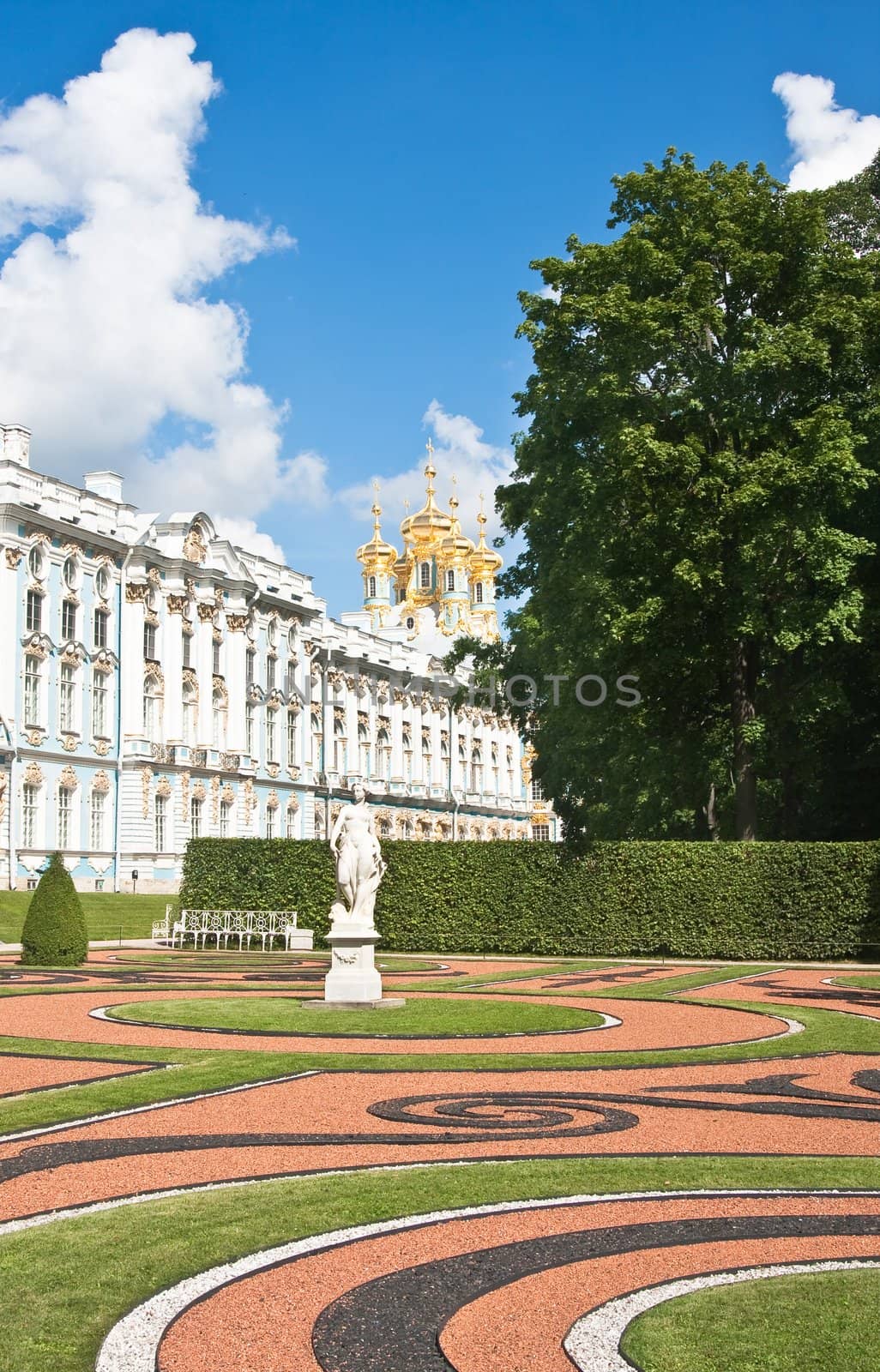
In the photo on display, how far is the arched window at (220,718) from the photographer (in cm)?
6531

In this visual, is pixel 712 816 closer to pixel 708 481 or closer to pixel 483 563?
pixel 708 481

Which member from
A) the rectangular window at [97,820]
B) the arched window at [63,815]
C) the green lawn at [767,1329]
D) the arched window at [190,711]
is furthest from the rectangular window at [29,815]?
the green lawn at [767,1329]

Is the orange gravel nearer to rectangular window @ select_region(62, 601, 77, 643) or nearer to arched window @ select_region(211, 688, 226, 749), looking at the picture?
rectangular window @ select_region(62, 601, 77, 643)

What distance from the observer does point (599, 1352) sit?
5.70m

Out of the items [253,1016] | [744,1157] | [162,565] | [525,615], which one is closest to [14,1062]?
[253,1016]

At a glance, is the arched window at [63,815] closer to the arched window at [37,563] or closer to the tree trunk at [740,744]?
the arched window at [37,563]

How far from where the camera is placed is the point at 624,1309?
6234 millimetres

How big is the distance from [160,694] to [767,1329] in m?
56.7

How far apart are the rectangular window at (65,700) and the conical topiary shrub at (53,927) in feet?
92.0

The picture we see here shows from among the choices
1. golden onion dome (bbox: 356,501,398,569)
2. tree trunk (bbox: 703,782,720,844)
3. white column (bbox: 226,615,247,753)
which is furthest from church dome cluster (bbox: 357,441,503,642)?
tree trunk (bbox: 703,782,720,844)

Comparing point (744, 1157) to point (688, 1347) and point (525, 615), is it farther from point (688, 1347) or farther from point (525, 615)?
point (525, 615)

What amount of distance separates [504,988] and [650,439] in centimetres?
1264

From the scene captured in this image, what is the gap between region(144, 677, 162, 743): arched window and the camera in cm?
6022

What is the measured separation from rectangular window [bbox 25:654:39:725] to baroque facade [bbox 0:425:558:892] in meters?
0.06
